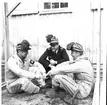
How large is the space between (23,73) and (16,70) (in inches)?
3.9

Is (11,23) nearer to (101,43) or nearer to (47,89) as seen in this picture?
(47,89)

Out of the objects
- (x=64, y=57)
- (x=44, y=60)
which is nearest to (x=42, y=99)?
(x=44, y=60)

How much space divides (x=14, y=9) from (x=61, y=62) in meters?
0.91

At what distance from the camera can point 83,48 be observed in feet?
8.96

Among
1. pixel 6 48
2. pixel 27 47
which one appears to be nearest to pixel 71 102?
pixel 27 47

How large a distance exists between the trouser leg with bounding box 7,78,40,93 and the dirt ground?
0.20 ft

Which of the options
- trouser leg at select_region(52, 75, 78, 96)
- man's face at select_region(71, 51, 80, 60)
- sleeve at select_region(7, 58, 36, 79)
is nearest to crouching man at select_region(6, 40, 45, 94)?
sleeve at select_region(7, 58, 36, 79)

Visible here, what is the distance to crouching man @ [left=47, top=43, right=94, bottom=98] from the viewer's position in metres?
2.66

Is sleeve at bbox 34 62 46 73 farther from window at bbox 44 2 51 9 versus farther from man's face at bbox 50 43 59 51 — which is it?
window at bbox 44 2 51 9

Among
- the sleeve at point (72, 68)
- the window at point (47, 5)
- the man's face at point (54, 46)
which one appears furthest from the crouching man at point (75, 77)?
the window at point (47, 5)

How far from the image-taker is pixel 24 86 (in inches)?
108

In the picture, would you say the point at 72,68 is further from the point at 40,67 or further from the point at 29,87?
the point at 29,87

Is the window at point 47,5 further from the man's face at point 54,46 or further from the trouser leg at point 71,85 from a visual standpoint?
the trouser leg at point 71,85

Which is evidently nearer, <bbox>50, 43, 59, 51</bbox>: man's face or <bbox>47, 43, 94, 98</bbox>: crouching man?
<bbox>47, 43, 94, 98</bbox>: crouching man
